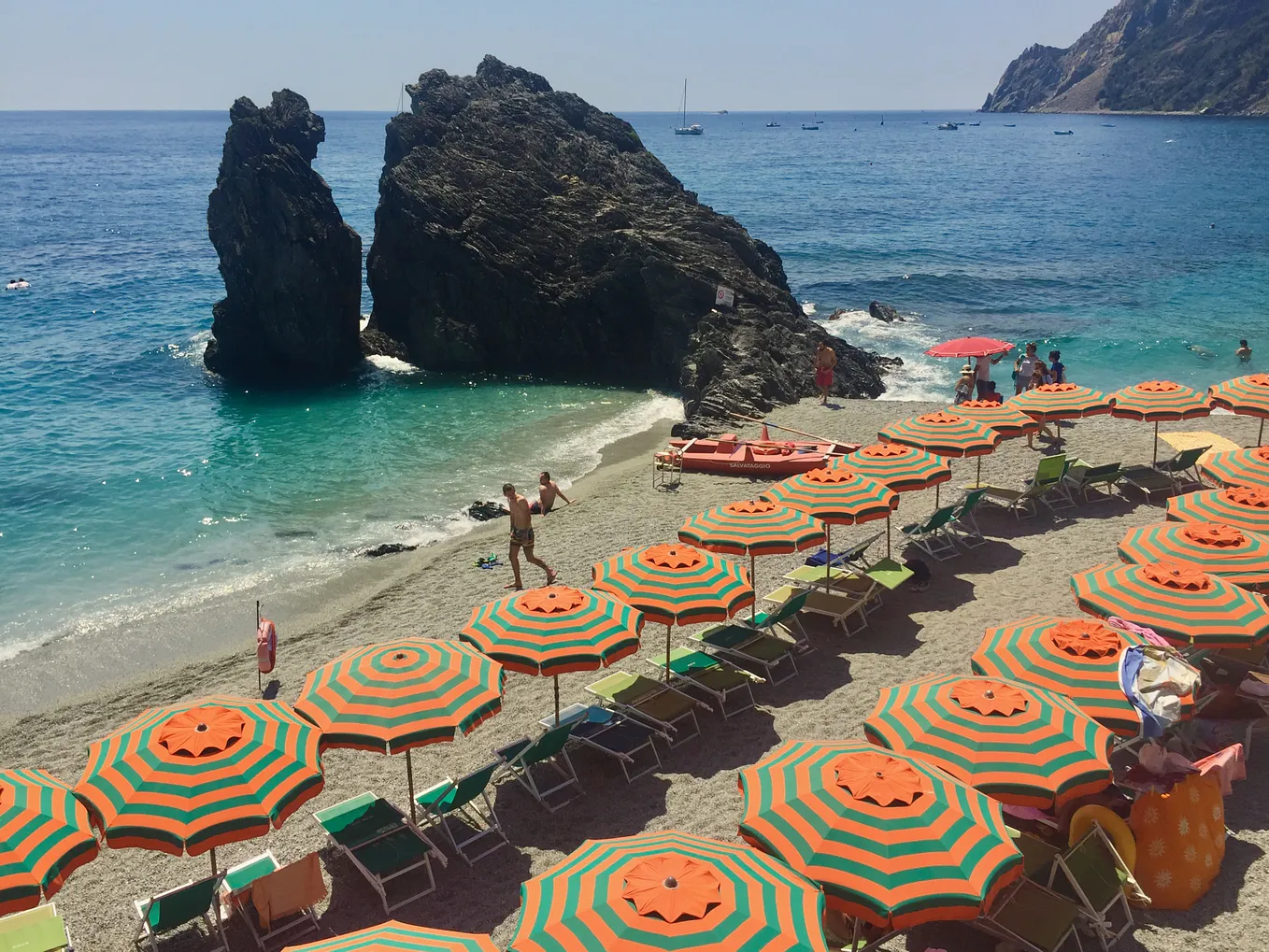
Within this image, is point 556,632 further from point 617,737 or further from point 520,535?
point 520,535

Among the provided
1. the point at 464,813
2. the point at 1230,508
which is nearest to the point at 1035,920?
the point at 464,813

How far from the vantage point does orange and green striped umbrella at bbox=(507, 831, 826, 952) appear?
19.1 ft

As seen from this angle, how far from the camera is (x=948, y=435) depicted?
16062 millimetres

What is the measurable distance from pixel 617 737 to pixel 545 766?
90 centimetres

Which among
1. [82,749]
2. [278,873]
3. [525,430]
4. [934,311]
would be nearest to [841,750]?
[278,873]

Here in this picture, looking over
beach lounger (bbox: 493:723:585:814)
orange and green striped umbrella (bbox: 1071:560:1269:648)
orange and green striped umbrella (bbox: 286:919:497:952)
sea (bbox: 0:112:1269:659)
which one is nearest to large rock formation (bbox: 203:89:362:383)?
sea (bbox: 0:112:1269:659)

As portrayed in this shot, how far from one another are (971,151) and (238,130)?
163 metres

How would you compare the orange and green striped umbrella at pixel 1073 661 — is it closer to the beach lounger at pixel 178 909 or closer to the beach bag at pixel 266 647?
the beach lounger at pixel 178 909

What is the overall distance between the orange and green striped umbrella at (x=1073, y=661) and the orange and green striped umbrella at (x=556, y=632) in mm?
3617

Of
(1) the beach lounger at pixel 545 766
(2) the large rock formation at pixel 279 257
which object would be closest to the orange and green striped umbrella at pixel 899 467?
(1) the beach lounger at pixel 545 766

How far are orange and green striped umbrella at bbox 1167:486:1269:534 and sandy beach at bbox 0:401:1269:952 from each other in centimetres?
193

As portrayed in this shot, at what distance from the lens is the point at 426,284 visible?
120ft

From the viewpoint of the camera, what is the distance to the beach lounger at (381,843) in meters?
8.94

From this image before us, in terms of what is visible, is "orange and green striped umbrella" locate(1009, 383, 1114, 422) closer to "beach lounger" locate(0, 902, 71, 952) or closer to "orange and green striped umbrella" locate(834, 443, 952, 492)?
"orange and green striped umbrella" locate(834, 443, 952, 492)
